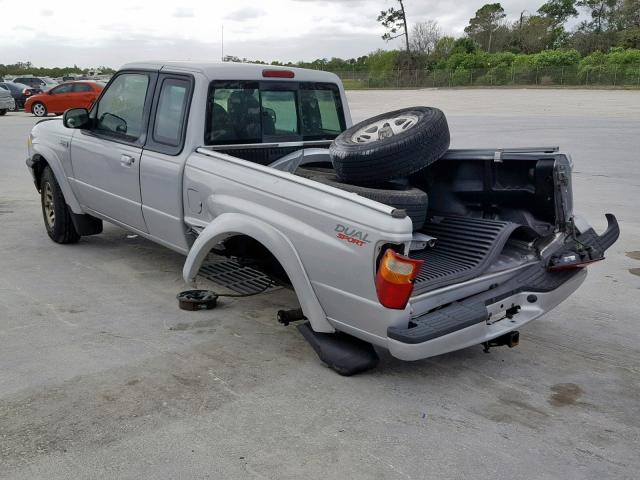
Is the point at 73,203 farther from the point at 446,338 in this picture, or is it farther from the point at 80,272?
the point at 446,338

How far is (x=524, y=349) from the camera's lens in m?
4.64

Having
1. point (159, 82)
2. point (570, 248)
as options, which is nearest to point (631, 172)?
point (570, 248)

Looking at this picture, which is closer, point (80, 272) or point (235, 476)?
point (235, 476)

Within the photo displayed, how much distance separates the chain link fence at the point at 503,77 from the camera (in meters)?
49.4

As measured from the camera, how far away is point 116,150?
5727 millimetres

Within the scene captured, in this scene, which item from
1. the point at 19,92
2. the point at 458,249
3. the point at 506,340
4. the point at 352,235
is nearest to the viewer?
the point at 352,235

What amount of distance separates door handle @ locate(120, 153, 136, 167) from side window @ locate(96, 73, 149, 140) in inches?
6.6

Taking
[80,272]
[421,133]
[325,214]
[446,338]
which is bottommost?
[80,272]

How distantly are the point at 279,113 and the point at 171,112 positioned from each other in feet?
2.91

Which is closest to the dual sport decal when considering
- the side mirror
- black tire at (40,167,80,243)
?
the side mirror

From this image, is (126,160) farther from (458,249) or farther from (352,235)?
(458,249)

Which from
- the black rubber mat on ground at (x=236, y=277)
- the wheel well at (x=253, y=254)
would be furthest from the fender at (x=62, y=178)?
the wheel well at (x=253, y=254)

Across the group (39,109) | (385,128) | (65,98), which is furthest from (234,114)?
(39,109)

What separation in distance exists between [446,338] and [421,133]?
1472mm
